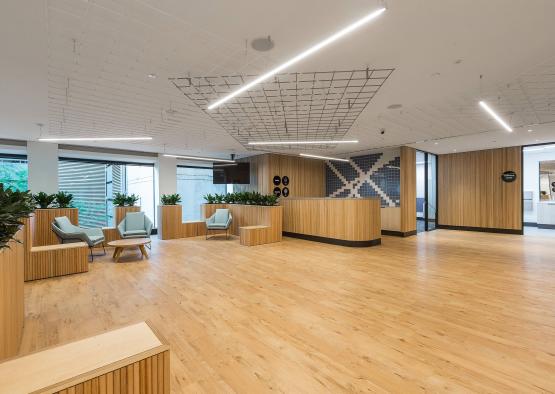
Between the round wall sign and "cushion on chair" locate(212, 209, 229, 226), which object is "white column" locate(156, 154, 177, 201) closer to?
"cushion on chair" locate(212, 209, 229, 226)

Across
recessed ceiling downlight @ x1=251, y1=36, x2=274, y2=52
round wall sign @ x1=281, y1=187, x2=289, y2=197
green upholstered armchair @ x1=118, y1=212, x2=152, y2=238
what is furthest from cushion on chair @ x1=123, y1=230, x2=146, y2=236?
recessed ceiling downlight @ x1=251, y1=36, x2=274, y2=52

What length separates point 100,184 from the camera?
9766 mm

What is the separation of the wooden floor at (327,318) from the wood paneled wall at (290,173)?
208 inches

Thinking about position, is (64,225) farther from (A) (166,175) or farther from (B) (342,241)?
(B) (342,241)

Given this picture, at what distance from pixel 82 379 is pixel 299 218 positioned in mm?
7695

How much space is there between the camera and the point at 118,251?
19.8 feet

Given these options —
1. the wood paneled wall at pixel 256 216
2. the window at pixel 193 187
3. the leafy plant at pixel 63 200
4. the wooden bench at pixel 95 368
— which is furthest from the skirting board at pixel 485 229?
the leafy plant at pixel 63 200

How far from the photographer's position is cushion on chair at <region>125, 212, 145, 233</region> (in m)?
7.59

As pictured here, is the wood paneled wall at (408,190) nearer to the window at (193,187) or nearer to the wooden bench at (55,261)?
the window at (193,187)

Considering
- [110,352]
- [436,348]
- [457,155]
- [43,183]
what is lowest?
[436,348]

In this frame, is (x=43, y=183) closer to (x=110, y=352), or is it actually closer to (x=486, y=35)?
(x=110, y=352)

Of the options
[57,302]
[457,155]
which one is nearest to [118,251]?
[57,302]

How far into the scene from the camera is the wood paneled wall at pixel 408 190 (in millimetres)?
9312

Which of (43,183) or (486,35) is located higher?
(486,35)
